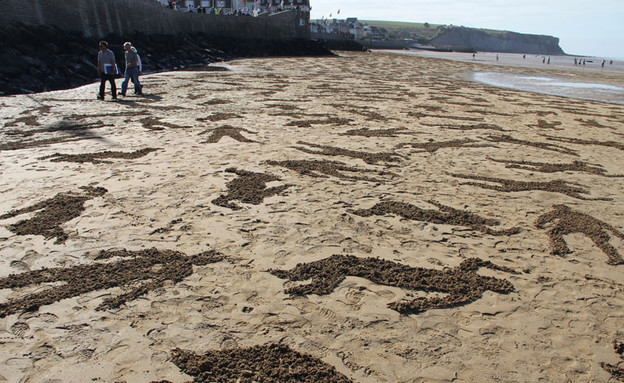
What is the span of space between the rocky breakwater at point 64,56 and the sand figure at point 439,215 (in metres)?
13.7

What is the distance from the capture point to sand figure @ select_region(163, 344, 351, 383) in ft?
8.34

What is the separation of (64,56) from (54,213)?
17.3 metres

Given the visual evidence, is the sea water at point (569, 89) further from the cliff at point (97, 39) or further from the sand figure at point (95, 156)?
the sand figure at point (95, 156)

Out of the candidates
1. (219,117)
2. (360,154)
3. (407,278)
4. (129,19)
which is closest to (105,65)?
(219,117)

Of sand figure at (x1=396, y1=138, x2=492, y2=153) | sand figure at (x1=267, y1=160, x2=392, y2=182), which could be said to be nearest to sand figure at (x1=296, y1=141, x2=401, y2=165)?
sand figure at (x1=267, y1=160, x2=392, y2=182)

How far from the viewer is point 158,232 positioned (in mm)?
4305

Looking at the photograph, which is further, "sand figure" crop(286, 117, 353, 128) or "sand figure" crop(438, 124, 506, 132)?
"sand figure" crop(438, 124, 506, 132)

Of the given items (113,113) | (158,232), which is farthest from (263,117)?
(158,232)

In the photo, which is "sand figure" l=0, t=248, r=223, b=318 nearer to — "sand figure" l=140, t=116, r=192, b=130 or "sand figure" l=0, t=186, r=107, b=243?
"sand figure" l=0, t=186, r=107, b=243

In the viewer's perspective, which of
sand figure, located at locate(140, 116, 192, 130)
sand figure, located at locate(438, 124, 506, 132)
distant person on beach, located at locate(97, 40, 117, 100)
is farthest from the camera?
distant person on beach, located at locate(97, 40, 117, 100)

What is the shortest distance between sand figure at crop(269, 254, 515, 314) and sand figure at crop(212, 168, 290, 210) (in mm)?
1572

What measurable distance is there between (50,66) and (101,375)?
18.3 meters

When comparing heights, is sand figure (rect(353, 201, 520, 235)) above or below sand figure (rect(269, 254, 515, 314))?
above

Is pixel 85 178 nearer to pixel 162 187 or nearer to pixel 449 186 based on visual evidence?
pixel 162 187
